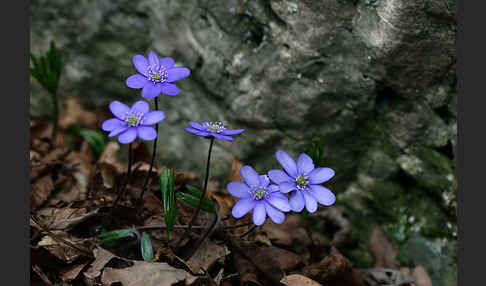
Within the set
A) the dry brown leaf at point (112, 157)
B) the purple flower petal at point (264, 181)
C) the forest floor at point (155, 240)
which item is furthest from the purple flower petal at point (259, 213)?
the dry brown leaf at point (112, 157)

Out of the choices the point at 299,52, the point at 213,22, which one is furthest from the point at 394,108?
the point at 213,22

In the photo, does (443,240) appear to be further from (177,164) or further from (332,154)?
(177,164)

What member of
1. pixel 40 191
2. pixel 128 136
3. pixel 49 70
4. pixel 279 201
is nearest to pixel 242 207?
pixel 279 201

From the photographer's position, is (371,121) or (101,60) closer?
(371,121)

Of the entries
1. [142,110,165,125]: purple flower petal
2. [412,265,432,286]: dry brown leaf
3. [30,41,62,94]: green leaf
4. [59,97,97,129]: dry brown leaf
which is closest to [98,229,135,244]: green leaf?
[142,110,165,125]: purple flower petal

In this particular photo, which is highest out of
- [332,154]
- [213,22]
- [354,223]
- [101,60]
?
[213,22]

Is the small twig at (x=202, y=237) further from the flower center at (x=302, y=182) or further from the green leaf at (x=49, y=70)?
the green leaf at (x=49, y=70)
